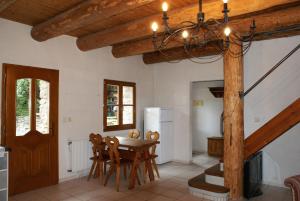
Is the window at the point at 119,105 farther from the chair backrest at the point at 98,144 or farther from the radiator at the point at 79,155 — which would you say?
the chair backrest at the point at 98,144

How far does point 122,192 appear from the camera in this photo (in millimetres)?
4305

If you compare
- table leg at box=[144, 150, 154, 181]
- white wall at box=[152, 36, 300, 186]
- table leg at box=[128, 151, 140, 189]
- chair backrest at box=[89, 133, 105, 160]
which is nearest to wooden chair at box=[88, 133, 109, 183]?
chair backrest at box=[89, 133, 105, 160]

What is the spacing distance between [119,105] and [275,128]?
3693mm

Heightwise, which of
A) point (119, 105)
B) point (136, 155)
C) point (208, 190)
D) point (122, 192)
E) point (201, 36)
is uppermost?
point (201, 36)

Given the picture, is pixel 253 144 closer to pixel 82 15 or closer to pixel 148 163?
pixel 148 163

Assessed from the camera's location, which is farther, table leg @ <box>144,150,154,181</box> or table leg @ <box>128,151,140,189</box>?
table leg @ <box>144,150,154,181</box>

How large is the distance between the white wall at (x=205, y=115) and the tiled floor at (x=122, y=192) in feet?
10.9

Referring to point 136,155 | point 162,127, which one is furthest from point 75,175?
point 162,127

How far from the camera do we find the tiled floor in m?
4.01

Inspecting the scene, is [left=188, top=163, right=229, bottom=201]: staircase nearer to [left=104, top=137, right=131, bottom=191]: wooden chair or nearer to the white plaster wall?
[left=104, top=137, right=131, bottom=191]: wooden chair

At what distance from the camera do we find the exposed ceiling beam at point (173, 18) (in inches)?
118

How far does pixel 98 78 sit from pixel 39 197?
2.76 m

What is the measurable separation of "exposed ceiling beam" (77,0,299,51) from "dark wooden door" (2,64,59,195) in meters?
1.04

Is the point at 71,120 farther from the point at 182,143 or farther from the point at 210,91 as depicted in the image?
the point at 210,91
